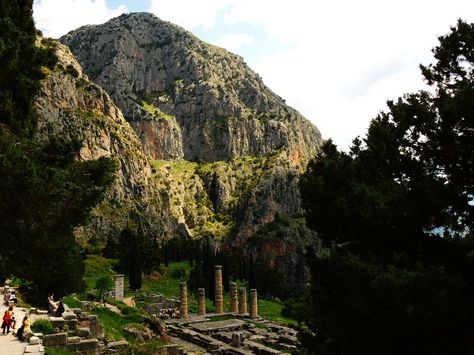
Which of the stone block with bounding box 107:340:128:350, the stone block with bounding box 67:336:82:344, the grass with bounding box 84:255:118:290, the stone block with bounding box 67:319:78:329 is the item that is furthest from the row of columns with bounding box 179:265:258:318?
the stone block with bounding box 67:336:82:344

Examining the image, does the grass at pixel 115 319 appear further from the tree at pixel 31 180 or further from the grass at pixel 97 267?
the grass at pixel 97 267

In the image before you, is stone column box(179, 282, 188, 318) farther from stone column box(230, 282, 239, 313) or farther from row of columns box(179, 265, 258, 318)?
stone column box(230, 282, 239, 313)

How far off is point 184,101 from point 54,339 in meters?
173

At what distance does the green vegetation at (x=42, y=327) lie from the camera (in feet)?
60.4

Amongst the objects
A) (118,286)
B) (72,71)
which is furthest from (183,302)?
(72,71)

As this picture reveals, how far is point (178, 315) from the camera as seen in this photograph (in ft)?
178

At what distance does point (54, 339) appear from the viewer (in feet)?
54.1

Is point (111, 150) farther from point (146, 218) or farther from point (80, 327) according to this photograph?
point (80, 327)

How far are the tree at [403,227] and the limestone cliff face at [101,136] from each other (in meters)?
87.5

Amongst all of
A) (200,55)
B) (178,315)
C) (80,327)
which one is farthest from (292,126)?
(80,327)

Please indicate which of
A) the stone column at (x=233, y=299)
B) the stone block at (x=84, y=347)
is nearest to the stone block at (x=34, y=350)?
the stone block at (x=84, y=347)

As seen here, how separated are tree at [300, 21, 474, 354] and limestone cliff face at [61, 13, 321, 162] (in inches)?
6154

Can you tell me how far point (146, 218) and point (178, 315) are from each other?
66818 mm

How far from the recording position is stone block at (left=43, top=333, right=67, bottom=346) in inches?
644
